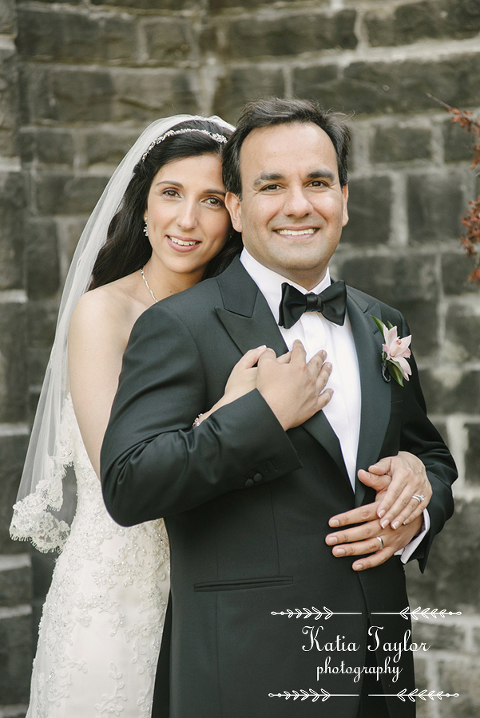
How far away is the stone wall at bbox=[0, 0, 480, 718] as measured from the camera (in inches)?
153

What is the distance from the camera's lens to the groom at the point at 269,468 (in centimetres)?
179

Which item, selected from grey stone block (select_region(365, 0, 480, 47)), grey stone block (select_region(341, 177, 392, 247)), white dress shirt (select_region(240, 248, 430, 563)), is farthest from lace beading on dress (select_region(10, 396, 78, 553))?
grey stone block (select_region(365, 0, 480, 47))

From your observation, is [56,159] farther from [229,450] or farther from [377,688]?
[377,688]

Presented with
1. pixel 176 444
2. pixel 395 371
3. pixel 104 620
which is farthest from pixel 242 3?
pixel 104 620

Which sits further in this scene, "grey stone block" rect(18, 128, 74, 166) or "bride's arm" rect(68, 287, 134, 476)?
"grey stone block" rect(18, 128, 74, 166)

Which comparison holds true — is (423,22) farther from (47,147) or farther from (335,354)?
(335,354)

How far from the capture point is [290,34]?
13.6 ft

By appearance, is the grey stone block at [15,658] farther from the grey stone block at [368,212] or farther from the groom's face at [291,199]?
the grey stone block at [368,212]

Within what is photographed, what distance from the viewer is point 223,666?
1858 mm

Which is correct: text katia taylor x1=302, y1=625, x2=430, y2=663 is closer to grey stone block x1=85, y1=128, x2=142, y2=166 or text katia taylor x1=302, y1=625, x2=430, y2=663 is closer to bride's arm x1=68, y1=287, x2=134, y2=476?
bride's arm x1=68, y1=287, x2=134, y2=476

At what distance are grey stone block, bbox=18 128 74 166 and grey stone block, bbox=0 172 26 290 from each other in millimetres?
842

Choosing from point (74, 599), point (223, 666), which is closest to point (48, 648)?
point (74, 599)

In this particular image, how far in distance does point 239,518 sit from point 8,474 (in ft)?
5.80

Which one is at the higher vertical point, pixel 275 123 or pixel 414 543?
pixel 275 123
